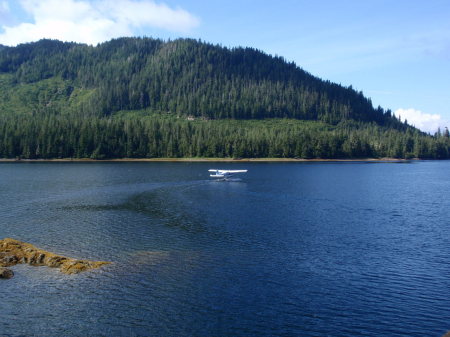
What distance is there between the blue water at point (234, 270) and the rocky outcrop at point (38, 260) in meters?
1.35

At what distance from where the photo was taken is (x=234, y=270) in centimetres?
4247

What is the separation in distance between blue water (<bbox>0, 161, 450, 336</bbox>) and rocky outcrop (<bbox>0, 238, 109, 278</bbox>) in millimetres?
1347

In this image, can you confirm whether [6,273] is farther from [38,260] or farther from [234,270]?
[234,270]

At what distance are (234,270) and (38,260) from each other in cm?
2328

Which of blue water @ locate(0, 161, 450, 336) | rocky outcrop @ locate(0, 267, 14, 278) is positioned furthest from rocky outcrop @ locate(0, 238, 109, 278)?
blue water @ locate(0, 161, 450, 336)

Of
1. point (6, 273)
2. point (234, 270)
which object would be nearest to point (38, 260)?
point (6, 273)

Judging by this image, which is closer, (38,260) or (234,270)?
(234,270)

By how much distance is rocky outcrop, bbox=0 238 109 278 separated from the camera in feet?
139

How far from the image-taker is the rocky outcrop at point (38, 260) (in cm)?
4248

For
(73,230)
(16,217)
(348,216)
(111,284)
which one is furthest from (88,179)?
(111,284)

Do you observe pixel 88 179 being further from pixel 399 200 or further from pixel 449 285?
pixel 449 285

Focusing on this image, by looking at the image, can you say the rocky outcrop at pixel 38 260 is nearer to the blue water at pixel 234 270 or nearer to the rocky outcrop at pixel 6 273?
the rocky outcrop at pixel 6 273

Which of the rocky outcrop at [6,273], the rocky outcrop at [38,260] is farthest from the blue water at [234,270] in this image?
the rocky outcrop at [38,260]

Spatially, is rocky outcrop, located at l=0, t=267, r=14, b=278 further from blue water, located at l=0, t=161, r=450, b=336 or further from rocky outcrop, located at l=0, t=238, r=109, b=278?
blue water, located at l=0, t=161, r=450, b=336
